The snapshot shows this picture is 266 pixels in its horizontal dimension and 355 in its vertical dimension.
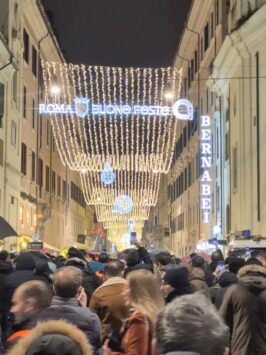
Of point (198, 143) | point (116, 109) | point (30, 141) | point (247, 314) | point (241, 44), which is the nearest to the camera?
point (247, 314)

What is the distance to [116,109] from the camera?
2931 cm

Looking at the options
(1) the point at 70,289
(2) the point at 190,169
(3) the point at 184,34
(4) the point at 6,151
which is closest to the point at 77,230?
(2) the point at 190,169

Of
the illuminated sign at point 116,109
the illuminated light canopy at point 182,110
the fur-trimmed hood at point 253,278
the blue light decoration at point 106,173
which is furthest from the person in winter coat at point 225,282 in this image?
the blue light decoration at point 106,173

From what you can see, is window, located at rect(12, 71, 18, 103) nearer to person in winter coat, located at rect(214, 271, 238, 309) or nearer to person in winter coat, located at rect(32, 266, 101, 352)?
person in winter coat, located at rect(214, 271, 238, 309)

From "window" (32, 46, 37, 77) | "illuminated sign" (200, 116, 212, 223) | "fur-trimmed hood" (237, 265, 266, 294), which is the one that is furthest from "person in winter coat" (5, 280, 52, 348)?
"window" (32, 46, 37, 77)

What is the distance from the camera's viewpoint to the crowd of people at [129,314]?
291 centimetres

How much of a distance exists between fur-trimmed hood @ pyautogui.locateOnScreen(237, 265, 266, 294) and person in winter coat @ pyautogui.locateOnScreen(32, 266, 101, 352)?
6.95 feet

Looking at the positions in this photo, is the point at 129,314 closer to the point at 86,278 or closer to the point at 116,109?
the point at 86,278

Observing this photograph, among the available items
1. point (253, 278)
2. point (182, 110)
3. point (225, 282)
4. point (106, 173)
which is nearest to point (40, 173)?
point (106, 173)

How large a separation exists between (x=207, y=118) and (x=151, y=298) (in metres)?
33.4

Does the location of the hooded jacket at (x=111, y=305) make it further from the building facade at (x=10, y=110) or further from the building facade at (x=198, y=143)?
the building facade at (x=198, y=143)

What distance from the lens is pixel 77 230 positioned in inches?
2682

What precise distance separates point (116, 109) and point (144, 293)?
24132 millimetres

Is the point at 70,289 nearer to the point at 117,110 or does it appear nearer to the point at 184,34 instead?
the point at 117,110
